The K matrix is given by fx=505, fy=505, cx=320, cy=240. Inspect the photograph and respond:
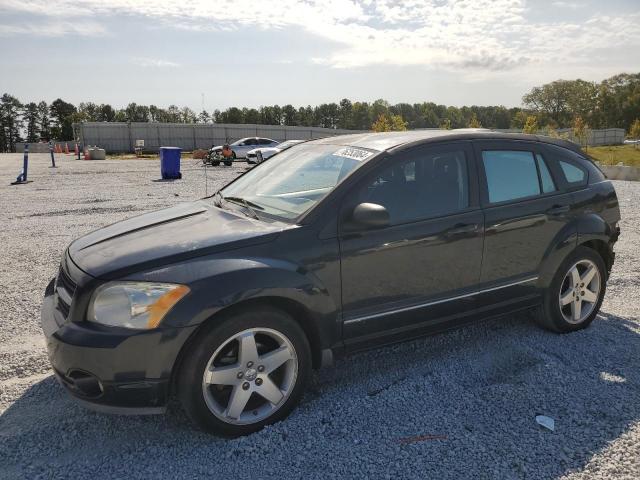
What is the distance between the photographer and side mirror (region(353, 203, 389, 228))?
301cm

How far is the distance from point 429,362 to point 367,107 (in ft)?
422

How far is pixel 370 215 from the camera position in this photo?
3.00 metres

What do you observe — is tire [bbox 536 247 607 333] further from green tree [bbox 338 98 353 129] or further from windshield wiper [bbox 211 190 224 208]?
green tree [bbox 338 98 353 129]

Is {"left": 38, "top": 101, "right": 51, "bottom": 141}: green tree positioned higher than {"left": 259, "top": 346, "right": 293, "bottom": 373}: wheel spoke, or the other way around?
{"left": 38, "top": 101, "right": 51, "bottom": 141}: green tree

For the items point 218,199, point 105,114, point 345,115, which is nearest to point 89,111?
point 105,114

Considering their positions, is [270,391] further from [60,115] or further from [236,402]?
[60,115]

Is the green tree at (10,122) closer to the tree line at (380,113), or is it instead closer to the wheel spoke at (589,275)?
the tree line at (380,113)

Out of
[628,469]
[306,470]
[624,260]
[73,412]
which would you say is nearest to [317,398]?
[306,470]

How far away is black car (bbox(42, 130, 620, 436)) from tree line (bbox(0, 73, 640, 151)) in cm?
9130

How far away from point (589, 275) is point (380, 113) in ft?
399

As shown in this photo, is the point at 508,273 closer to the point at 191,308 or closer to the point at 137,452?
the point at 191,308

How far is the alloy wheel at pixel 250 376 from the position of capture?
278cm

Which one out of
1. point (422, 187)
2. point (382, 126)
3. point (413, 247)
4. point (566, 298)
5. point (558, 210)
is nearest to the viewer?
point (413, 247)

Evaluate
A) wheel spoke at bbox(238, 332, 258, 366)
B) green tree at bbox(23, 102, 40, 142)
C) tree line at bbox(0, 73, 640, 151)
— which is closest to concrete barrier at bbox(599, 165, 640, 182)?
wheel spoke at bbox(238, 332, 258, 366)
